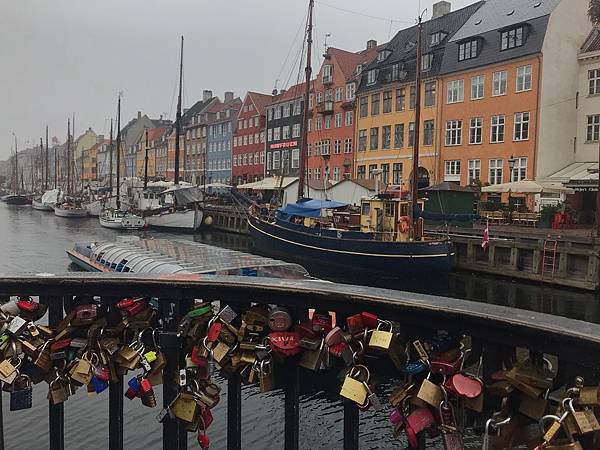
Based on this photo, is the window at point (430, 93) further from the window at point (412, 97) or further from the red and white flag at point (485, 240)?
the red and white flag at point (485, 240)

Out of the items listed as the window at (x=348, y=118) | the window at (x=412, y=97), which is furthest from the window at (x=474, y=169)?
the window at (x=348, y=118)

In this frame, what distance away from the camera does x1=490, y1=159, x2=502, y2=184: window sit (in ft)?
121

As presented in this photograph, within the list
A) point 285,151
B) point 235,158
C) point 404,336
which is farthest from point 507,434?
point 235,158

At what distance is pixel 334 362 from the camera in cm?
236

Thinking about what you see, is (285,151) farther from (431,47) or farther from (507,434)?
(507,434)

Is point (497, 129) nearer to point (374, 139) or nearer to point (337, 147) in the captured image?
point (374, 139)

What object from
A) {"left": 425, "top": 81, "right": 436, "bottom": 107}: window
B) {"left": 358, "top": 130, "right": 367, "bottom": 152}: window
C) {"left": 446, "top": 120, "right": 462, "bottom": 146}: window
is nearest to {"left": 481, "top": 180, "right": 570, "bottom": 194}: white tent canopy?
{"left": 446, "top": 120, "right": 462, "bottom": 146}: window

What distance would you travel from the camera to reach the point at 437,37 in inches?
1705

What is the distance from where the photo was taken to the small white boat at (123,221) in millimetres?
49156

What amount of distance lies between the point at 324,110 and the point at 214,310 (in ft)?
172

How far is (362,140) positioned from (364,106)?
295 centimetres

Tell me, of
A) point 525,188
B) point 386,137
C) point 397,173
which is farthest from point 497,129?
point 386,137

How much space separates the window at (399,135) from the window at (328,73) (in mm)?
12262

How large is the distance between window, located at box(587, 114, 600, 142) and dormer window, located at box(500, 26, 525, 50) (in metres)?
6.61
